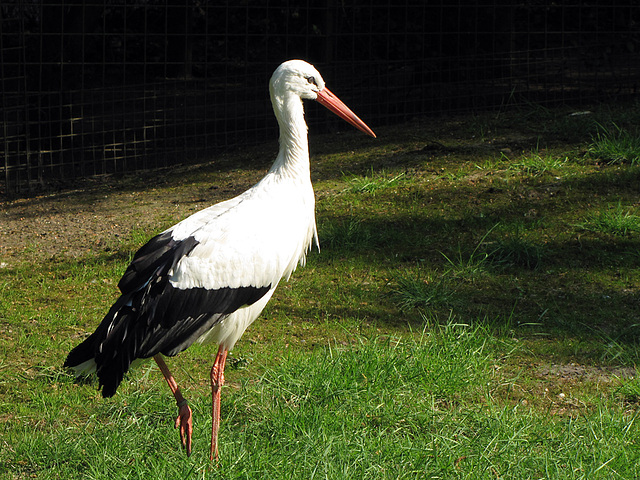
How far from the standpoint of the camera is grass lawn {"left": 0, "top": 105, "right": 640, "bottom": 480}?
3016 mm

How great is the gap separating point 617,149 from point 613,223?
1.20m

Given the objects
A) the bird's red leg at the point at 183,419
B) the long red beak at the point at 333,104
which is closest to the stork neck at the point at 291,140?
the long red beak at the point at 333,104

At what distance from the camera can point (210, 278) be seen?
10.4 feet

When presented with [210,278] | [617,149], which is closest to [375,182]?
[617,149]

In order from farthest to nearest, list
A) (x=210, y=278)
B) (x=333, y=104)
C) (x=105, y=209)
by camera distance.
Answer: (x=105, y=209)
(x=333, y=104)
(x=210, y=278)

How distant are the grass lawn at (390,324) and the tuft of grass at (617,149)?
16mm

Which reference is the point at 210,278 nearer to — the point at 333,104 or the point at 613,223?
the point at 333,104

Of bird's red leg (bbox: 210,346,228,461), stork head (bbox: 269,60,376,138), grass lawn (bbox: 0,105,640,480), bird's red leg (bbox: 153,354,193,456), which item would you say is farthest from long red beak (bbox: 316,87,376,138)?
bird's red leg (bbox: 153,354,193,456)

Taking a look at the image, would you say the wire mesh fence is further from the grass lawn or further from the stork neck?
the stork neck

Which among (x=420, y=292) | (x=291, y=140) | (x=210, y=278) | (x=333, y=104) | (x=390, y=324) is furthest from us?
(x=420, y=292)

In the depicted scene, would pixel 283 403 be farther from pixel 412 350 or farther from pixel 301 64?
pixel 301 64

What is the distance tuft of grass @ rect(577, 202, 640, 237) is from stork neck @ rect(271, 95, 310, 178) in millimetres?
2446

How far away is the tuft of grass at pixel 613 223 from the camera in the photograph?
17.0 feet

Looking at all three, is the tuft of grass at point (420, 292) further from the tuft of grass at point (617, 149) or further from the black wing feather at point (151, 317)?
the tuft of grass at point (617, 149)
